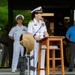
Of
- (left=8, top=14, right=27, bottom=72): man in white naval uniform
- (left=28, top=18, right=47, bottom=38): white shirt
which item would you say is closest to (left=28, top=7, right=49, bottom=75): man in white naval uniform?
A: (left=28, top=18, right=47, bottom=38): white shirt

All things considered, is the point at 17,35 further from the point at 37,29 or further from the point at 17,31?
the point at 37,29

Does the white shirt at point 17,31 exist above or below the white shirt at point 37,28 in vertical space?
above

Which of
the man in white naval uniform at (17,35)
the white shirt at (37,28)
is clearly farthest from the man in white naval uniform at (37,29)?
the man in white naval uniform at (17,35)

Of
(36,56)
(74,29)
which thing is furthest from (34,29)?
(74,29)

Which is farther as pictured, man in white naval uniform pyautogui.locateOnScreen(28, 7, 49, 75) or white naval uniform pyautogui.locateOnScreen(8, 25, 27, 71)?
white naval uniform pyautogui.locateOnScreen(8, 25, 27, 71)

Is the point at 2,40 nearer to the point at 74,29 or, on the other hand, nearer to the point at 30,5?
the point at 30,5

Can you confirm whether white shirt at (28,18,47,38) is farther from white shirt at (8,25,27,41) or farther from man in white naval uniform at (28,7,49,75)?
white shirt at (8,25,27,41)

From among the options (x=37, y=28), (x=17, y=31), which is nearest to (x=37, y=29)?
(x=37, y=28)

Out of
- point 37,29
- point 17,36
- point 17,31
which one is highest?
point 17,31

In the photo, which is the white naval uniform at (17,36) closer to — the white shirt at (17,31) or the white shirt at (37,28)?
the white shirt at (17,31)

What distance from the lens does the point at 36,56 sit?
283 inches

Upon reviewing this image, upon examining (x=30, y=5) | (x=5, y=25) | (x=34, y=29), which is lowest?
(x=34, y=29)

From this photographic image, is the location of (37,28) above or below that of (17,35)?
below

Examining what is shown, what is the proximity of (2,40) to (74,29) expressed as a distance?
2.65 m
